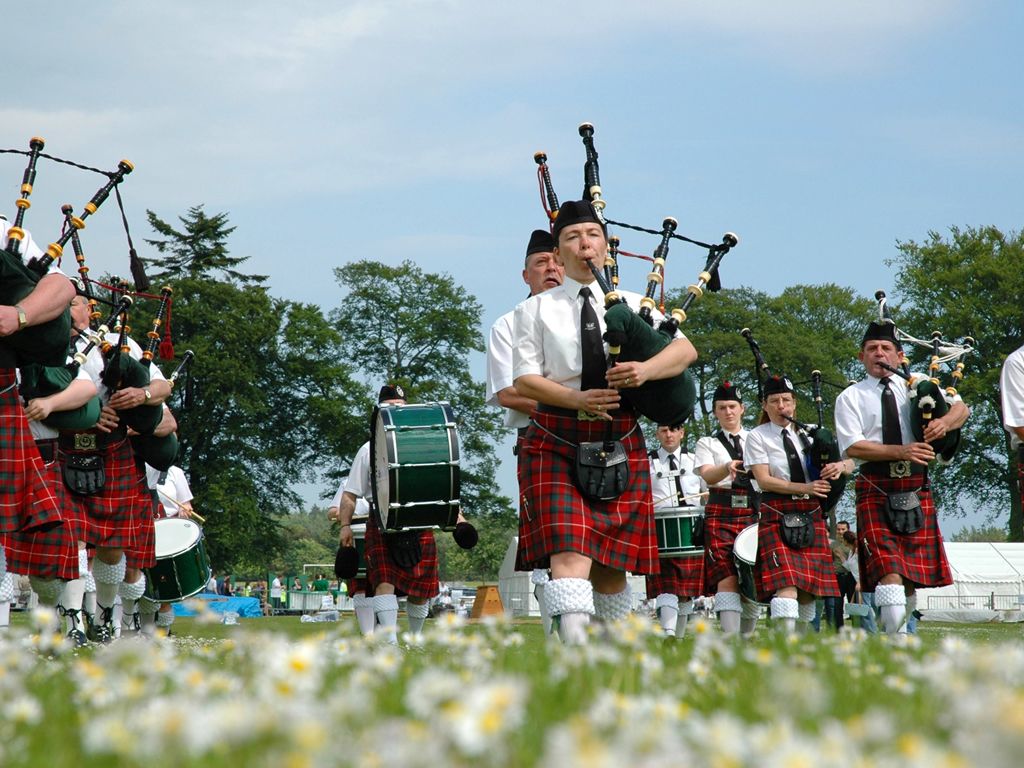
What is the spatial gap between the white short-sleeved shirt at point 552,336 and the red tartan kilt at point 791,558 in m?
3.56

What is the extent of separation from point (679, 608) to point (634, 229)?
17.4ft

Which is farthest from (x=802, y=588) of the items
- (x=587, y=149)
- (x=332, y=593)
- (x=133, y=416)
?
(x=332, y=593)

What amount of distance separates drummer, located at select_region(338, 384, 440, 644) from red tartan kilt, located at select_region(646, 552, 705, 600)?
7.91 ft

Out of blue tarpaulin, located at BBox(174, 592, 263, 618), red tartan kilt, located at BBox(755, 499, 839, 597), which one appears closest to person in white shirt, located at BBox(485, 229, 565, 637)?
red tartan kilt, located at BBox(755, 499, 839, 597)

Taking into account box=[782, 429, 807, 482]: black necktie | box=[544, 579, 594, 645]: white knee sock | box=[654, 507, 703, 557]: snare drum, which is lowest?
box=[544, 579, 594, 645]: white knee sock

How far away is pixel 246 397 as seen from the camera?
36.3 m

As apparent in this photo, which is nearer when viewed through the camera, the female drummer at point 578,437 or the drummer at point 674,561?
the female drummer at point 578,437

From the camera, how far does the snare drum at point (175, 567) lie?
9164 mm

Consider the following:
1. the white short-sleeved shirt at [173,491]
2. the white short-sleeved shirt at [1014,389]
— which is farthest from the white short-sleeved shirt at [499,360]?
the white short-sleeved shirt at [173,491]

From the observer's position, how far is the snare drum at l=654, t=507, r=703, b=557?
958cm

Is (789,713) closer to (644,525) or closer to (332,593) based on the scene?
(644,525)

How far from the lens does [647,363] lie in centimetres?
464

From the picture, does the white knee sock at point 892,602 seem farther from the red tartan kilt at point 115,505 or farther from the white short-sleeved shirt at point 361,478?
the red tartan kilt at point 115,505

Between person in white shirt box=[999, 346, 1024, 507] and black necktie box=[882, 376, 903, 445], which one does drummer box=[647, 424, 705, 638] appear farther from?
person in white shirt box=[999, 346, 1024, 507]
